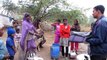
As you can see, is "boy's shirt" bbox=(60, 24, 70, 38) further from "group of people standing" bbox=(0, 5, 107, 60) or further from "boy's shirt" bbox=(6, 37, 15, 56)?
"boy's shirt" bbox=(6, 37, 15, 56)

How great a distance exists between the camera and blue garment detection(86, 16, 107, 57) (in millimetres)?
4348

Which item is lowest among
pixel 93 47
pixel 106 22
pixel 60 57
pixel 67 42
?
pixel 60 57

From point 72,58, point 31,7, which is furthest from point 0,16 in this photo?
point 72,58

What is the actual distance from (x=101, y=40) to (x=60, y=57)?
599 cm

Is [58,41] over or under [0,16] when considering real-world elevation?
under

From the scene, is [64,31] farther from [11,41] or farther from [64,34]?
[11,41]

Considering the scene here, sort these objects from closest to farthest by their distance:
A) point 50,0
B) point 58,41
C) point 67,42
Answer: point 67,42 → point 58,41 → point 50,0

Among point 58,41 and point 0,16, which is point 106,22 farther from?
point 0,16

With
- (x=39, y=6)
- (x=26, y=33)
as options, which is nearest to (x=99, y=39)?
(x=26, y=33)

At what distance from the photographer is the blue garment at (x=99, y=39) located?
14.3 feet

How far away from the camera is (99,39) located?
4332 millimetres

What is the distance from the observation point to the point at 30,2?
53.8 feet

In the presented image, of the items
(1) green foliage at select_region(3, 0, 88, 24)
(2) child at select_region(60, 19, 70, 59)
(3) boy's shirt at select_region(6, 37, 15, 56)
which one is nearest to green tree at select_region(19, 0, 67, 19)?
(1) green foliage at select_region(3, 0, 88, 24)

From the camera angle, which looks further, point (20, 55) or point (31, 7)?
point (31, 7)
